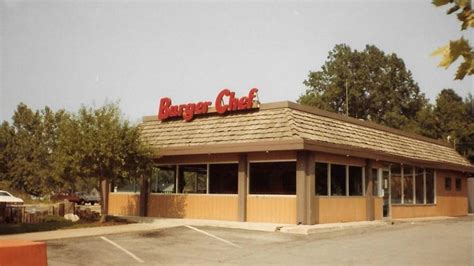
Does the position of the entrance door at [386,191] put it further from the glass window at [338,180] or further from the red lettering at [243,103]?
the red lettering at [243,103]

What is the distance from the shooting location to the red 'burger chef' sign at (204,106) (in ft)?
68.6

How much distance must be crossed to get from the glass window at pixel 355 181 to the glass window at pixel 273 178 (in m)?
3.25

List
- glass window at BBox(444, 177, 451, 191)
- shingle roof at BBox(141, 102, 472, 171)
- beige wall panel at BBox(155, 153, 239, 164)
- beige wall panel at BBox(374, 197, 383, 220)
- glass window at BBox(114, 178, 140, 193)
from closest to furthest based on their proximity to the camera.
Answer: shingle roof at BBox(141, 102, 472, 171)
beige wall panel at BBox(155, 153, 239, 164)
beige wall panel at BBox(374, 197, 383, 220)
glass window at BBox(114, 178, 140, 193)
glass window at BBox(444, 177, 451, 191)

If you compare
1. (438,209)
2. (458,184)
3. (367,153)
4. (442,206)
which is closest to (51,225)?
(367,153)

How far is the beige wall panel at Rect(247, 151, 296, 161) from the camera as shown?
18594 millimetres

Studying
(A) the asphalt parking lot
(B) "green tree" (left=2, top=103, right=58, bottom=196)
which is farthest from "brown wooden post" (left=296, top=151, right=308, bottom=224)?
(B) "green tree" (left=2, top=103, right=58, bottom=196)

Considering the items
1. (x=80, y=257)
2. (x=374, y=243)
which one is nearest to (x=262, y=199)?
(x=374, y=243)

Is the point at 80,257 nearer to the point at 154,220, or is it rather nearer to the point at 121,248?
the point at 121,248

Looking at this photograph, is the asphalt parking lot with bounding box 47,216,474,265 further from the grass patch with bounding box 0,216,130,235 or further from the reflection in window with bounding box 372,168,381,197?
the reflection in window with bounding box 372,168,381,197

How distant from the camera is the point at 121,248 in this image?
12875mm

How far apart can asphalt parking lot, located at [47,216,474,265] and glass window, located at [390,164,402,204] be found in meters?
6.30

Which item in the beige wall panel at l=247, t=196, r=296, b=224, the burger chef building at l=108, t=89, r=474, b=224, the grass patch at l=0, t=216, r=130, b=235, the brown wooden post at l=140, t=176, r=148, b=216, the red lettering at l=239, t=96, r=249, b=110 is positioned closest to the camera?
the grass patch at l=0, t=216, r=130, b=235

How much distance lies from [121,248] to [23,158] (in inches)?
2173

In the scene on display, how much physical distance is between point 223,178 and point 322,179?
433 cm
